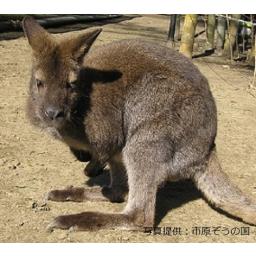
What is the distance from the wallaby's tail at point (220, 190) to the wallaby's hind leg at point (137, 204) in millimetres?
455

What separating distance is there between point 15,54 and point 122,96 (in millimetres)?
4986

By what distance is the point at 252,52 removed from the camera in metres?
10.1

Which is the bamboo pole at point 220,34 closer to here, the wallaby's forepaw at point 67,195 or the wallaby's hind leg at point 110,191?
the wallaby's hind leg at point 110,191

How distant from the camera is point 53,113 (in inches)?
139

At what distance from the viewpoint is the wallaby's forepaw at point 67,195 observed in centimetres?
419

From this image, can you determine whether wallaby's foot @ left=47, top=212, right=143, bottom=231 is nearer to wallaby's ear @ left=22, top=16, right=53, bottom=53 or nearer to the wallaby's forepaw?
the wallaby's forepaw

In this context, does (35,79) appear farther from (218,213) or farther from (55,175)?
(218,213)

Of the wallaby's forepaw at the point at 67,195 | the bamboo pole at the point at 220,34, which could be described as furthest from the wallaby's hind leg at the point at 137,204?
the bamboo pole at the point at 220,34

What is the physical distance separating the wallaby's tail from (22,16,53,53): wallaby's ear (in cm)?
148

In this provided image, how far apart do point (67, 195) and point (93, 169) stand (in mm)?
363

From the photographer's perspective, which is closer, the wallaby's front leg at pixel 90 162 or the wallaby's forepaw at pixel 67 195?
the wallaby's forepaw at pixel 67 195

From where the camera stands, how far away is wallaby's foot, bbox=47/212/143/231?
12.3ft

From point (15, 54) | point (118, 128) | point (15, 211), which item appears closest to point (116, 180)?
point (118, 128)

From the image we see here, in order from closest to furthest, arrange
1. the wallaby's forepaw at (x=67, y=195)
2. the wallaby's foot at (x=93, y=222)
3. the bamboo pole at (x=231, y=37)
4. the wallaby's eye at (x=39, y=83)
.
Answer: the wallaby's eye at (x=39, y=83) < the wallaby's foot at (x=93, y=222) < the wallaby's forepaw at (x=67, y=195) < the bamboo pole at (x=231, y=37)
